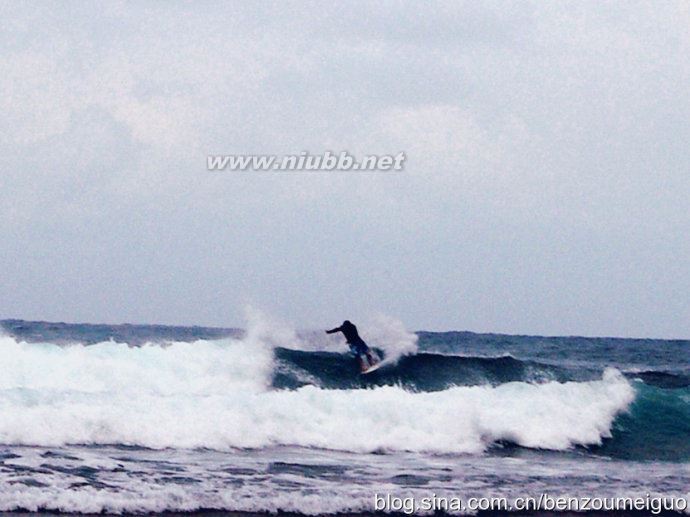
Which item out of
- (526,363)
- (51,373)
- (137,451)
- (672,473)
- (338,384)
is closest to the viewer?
(137,451)

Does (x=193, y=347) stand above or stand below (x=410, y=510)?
above

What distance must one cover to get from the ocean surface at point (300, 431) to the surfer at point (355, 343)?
381 mm

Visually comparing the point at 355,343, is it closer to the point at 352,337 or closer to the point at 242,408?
the point at 352,337

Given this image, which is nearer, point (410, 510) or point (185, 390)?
point (410, 510)

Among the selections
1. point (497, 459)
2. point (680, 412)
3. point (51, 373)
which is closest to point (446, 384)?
point (680, 412)

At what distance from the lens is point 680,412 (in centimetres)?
1762

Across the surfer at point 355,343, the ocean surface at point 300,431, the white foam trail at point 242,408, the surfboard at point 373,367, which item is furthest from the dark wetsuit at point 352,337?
the white foam trail at point 242,408

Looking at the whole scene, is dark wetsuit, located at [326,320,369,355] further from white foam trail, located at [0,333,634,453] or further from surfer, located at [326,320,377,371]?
white foam trail, located at [0,333,634,453]

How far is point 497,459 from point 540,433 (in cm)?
186

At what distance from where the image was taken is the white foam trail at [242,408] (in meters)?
12.6

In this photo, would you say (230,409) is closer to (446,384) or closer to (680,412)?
(446,384)

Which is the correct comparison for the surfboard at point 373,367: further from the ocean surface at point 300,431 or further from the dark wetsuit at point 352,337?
the dark wetsuit at point 352,337

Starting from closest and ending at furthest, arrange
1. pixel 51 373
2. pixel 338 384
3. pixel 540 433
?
pixel 540 433 < pixel 51 373 < pixel 338 384

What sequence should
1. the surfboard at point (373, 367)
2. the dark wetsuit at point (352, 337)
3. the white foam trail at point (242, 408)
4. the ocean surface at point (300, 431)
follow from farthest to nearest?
the surfboard at point (373, 367) → the dark wetsuit at point (352, 337) → the white foam trail at point (242, 408) → the ocean surface at point (300, 431)
